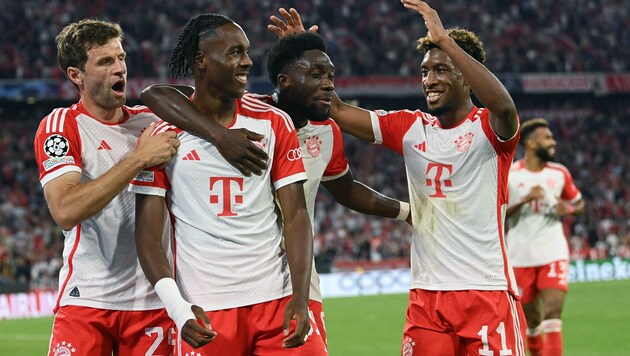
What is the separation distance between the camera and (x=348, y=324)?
14945 mm

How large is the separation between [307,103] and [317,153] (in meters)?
0.44

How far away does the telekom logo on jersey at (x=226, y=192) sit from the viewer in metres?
4.33

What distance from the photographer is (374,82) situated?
32.3 m

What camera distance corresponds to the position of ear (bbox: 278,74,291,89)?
4969 millimetres

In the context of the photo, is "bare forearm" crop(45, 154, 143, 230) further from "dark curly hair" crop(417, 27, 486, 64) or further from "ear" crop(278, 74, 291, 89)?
"dark curly hair" crop(417, 27, 486, 64)

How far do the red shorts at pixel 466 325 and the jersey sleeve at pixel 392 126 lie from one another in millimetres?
934

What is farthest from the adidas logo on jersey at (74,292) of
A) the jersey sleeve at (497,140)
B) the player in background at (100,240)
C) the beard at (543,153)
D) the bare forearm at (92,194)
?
the beard at (543,153)

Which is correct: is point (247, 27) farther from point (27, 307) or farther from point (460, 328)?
point (460, 328)

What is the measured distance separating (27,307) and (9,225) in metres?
5.60

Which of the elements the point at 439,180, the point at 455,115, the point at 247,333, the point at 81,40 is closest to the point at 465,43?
the point at 455,115

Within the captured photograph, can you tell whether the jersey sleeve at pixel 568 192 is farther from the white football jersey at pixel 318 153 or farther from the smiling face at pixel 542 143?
the white football jersey at pixel 318 153

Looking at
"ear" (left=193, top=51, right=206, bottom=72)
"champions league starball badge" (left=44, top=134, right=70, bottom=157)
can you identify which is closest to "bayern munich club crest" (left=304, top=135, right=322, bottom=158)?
"ear" (left=193, top=51, right=206, bottom=72)

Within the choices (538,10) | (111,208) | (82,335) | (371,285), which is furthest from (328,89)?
(538,10)

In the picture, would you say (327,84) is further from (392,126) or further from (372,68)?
(372,68)
